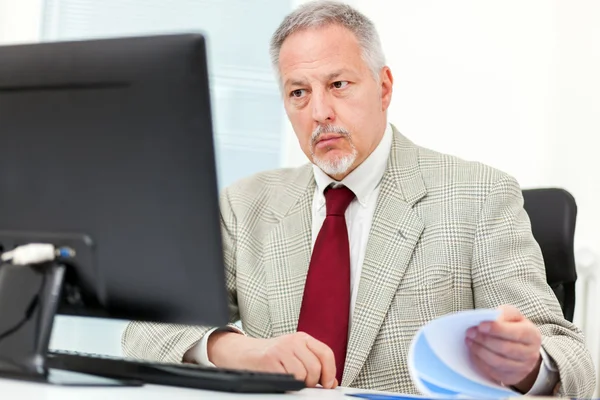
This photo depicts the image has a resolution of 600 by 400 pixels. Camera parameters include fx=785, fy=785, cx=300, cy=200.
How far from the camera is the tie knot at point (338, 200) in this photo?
5.27 feet

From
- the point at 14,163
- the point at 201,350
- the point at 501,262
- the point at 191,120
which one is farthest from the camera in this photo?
the point at 501,262

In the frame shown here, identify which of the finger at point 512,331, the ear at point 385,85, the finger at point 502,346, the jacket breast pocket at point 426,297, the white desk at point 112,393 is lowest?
the white desk at point 112,393

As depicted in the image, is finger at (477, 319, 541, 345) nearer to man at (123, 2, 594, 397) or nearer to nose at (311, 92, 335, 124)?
man at (123, 2, 594, 397)

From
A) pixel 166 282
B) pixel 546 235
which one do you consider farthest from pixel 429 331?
pixel 546 235

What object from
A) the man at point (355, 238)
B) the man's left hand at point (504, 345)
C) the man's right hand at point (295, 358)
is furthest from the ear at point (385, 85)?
the man's left hand at point (504, 345)

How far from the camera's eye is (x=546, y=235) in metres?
1.65

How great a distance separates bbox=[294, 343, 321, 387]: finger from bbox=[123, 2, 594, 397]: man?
0.51 ft

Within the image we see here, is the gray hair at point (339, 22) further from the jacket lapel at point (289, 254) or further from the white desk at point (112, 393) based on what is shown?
the white desk at point (112, 393)

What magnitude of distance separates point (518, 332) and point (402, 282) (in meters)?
0.56

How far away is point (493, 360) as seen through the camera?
99cm

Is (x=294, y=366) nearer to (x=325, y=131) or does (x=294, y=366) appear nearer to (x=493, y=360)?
(x=493, y=360)

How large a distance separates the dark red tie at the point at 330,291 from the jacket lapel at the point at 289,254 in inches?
1.9

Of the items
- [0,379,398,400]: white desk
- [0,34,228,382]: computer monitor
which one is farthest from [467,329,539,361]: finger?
[0,34,228,382]: computer monitor

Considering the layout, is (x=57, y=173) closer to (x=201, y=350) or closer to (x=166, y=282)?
(x=166, y=282)
